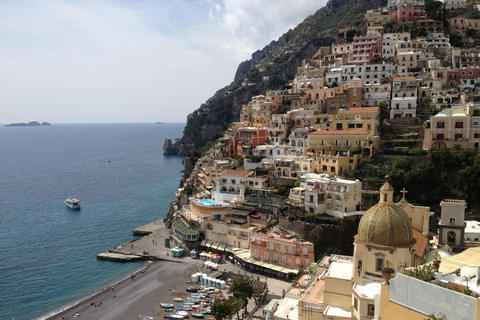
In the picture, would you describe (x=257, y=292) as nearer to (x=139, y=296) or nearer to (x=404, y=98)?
(x=139, y=296)

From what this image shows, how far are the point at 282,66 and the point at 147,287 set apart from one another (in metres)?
89.3

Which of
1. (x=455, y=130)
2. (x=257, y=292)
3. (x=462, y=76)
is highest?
(x=462, y=76)

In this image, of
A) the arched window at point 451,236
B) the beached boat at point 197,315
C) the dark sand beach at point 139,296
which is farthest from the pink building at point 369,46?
the beached boat at point 197,315

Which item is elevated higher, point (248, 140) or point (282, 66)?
point (282, 66)

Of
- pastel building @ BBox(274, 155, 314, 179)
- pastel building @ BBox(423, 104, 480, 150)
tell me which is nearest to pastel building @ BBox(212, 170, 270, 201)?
pastel building @ BBox(274, 155, 314, 179)

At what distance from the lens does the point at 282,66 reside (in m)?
118

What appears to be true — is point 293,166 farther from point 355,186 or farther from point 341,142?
point 355,186

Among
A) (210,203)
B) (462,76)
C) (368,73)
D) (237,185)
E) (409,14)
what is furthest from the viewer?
(409,14)

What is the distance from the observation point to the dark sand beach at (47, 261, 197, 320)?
1479 inches

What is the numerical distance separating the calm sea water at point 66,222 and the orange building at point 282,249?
52.8ft

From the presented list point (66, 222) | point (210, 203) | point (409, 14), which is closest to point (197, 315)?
point (210, 203)

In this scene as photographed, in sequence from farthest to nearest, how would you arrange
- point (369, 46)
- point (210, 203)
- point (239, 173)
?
point (369, 46) < point (239, 173) < point (210, 203)

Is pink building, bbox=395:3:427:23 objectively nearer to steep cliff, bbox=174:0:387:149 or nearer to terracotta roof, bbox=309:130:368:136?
steep cliff, bbox=174:0:387:149

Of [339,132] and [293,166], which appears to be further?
[339,132]
